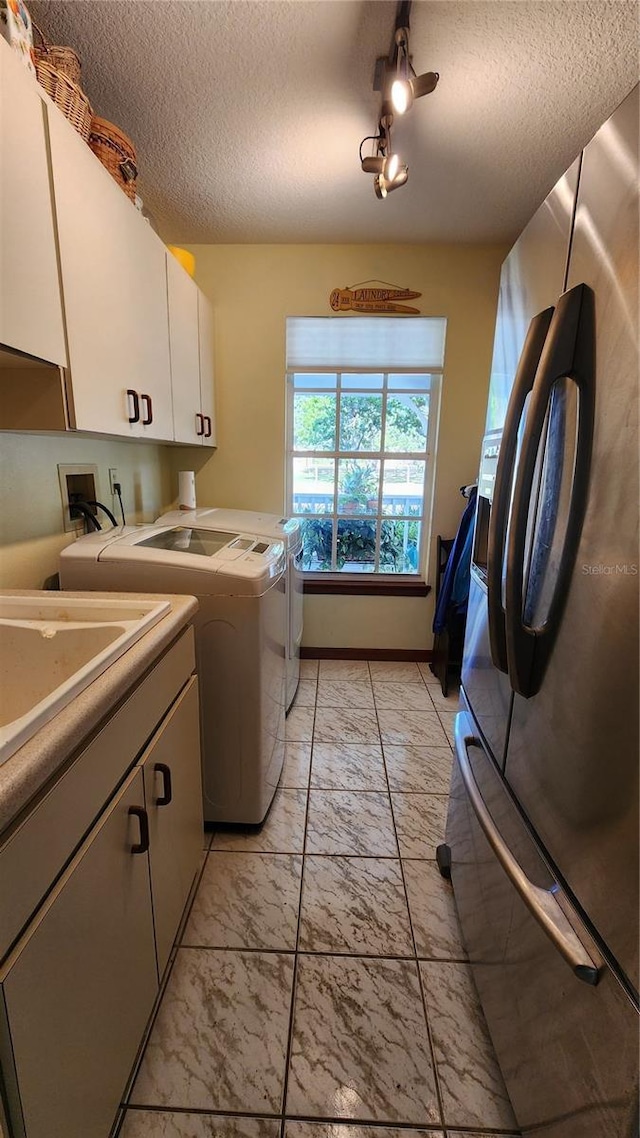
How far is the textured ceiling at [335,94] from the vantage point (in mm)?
1179

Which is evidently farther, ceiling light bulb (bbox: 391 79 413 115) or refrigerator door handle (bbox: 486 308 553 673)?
ceiling light bulb (bbox: 391 79 413 115)

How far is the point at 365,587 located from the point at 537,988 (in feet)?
7.07

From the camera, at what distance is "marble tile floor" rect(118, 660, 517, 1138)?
912 mm

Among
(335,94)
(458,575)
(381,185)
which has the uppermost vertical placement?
(335,94)

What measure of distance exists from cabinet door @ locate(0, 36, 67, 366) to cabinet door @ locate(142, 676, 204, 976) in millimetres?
902

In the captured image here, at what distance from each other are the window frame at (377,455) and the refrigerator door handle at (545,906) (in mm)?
1954

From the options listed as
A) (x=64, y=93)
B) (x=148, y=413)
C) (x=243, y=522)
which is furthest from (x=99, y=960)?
(x=64, y=93)

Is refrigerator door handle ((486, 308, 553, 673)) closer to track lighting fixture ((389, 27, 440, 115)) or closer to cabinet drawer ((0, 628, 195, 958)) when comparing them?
cabinet drawer ((0, 628, 195, 958))

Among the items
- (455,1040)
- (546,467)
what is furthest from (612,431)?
(455,1040)

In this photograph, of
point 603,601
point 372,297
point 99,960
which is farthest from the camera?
point 372,297

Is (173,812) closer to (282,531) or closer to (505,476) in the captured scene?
(505,476)

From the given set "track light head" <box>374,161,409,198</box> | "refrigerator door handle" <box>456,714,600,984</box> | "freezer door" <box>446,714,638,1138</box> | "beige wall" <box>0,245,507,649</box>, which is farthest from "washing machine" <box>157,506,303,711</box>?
"track light head" <box>374,161,409,198</box>

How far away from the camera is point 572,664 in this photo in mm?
684

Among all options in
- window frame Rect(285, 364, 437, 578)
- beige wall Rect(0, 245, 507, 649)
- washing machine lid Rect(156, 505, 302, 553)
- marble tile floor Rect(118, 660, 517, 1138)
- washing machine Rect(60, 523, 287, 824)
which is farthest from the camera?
window frame Rect(285, 364, 437, 578)
